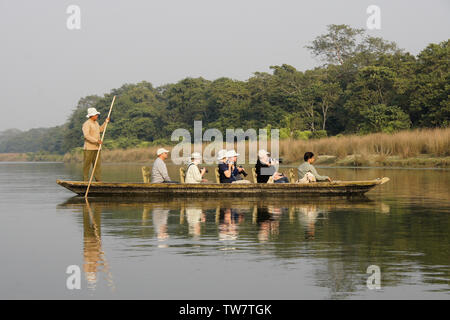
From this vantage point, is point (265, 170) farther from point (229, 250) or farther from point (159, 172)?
point (229, 250)

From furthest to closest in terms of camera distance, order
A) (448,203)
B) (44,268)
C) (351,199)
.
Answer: (351,199) → (448,203) → (44,268)

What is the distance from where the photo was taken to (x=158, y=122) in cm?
8400

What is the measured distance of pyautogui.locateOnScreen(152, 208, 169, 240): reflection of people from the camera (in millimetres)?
11256

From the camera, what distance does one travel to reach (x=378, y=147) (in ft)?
128

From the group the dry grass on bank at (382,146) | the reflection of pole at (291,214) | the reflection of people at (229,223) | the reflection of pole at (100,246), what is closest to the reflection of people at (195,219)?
the reflection of people at (229,223)

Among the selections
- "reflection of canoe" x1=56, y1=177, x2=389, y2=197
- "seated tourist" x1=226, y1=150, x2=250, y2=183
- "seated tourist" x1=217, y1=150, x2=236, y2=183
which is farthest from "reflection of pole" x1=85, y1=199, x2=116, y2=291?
"seated tourist" x1=226, y1=150, x2=250, y2=183

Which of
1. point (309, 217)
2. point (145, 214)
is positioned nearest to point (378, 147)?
point (309, 217)

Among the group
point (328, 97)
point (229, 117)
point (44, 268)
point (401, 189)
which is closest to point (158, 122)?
point (229, 117)

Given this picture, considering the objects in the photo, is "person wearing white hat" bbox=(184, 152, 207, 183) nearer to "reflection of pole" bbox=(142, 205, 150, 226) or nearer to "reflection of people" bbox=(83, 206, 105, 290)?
"reflection of pole" bbox=(142, 205, 150, 226)

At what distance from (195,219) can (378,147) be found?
27.0 metres

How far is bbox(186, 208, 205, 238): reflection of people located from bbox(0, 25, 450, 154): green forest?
3285 cm

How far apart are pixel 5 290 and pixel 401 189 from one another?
52.8 ft
